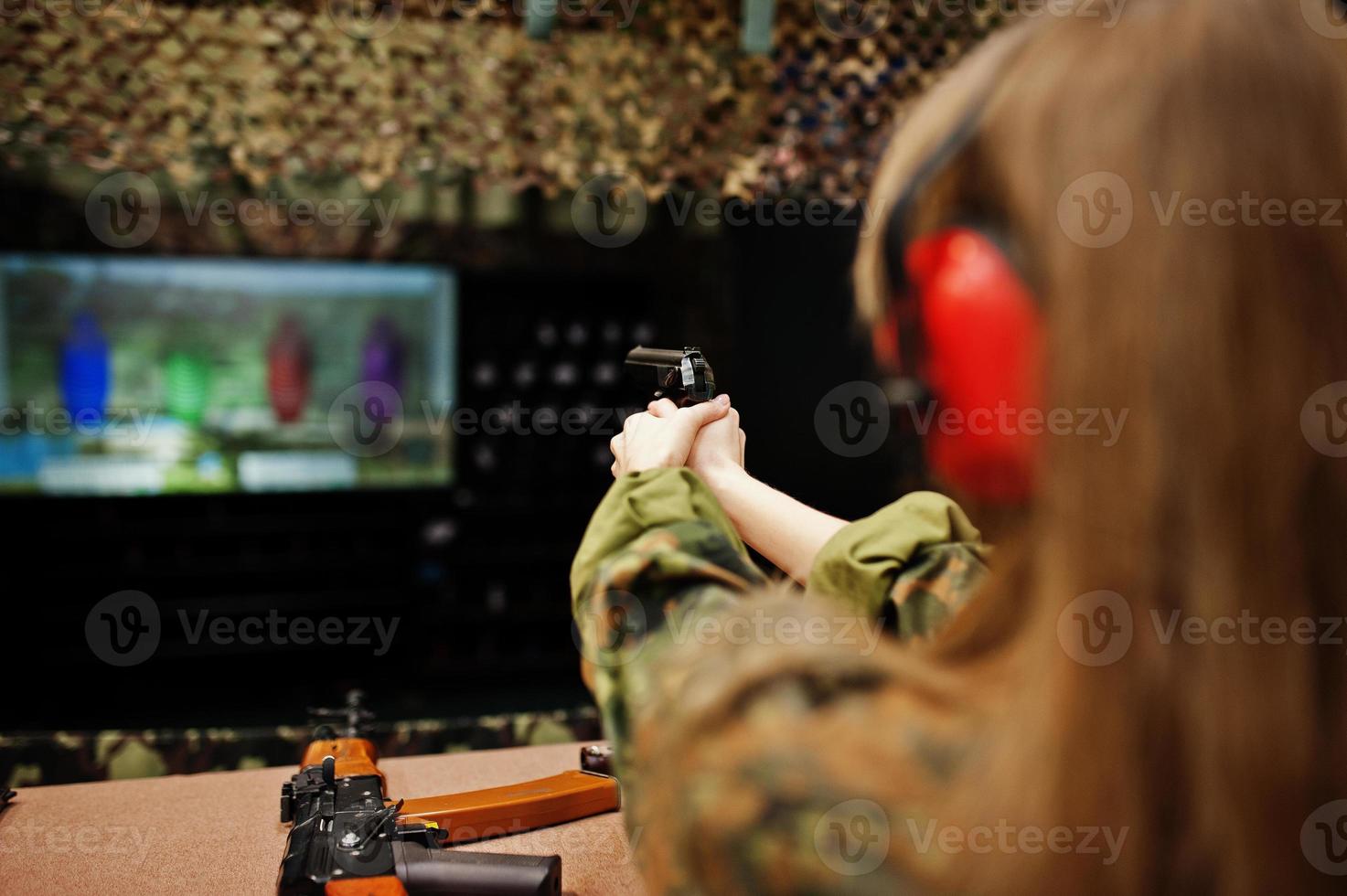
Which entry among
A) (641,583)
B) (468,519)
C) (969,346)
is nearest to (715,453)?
(641,583)

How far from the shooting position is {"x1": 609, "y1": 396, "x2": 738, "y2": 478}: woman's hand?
92cm

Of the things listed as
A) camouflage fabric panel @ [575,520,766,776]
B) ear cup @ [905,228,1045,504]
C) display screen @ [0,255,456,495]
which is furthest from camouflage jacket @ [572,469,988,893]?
display screen @ [0,255,456,495]

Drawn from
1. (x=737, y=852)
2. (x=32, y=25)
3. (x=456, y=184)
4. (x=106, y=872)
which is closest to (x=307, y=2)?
(x=32, y=25)

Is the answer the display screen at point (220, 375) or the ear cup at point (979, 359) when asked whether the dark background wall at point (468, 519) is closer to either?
the display screen at point (220, 375)

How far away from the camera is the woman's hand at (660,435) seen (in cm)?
92

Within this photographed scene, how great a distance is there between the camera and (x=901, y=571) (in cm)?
97

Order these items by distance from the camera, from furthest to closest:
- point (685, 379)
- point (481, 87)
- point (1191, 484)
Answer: point (481, 87) < point (685, 379) < point (1191, 484)

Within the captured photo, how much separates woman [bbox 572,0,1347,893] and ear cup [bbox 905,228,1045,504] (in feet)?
0.04

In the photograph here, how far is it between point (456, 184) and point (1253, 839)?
406 centimetres

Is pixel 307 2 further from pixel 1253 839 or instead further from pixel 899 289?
pixel 1253 839

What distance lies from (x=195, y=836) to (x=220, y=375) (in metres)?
3.23

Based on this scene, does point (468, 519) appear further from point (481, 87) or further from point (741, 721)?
point (741, 721)

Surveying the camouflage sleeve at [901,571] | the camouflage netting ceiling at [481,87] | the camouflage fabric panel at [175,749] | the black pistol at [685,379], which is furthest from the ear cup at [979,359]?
the camouflage netting ceiling at [481,87]

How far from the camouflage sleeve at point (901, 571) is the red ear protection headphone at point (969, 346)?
0.31 m
